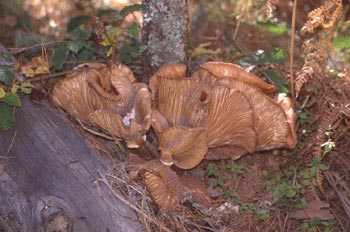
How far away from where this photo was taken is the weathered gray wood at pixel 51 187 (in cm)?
299

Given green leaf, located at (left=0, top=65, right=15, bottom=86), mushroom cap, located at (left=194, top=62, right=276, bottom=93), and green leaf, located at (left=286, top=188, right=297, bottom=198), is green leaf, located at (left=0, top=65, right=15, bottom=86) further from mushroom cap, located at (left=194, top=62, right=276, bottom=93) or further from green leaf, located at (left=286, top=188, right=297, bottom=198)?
green leaf, located at (left=286, top=188, right=297, bottom=198)

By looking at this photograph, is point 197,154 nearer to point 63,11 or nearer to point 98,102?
point 98,102

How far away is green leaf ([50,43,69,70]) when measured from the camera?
149 inches

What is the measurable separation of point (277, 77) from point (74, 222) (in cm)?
194

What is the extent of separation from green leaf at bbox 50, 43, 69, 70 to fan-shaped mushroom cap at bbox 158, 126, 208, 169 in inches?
42.1

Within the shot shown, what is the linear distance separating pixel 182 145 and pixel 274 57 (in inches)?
48.9

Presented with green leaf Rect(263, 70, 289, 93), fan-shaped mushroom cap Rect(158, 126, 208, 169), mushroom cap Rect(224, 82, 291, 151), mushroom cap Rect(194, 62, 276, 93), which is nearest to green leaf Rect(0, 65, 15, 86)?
fan-shaped mushroom cap Rect(158, 126, 208, 169)

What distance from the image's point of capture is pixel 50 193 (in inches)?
120

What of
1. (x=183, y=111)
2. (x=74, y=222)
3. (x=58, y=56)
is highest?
(x=58, y=56)

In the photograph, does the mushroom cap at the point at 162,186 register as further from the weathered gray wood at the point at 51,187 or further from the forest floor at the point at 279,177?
the weathered gray wood at the point at 51,187

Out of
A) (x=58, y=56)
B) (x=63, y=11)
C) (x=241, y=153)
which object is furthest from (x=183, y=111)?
(x=63, y=11)

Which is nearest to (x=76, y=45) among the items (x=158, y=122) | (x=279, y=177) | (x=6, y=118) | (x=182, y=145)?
(x=6, y=118)

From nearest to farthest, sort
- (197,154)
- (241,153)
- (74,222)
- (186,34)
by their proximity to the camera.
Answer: (74,222) → (197,154) → (241,153) → (186,34)

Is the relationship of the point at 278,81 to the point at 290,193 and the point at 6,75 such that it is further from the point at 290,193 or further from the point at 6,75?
the point at 6,75
